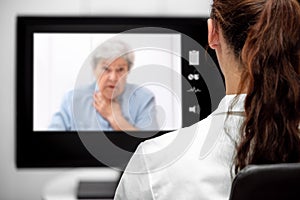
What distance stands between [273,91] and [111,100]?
4.35 feet

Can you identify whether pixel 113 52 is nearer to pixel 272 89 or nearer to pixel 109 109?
pixel 109 109

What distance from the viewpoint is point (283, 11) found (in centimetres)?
80

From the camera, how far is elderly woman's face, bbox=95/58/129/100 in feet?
6.78

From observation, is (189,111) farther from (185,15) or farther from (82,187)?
(82,187)

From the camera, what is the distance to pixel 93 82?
2.07 meters

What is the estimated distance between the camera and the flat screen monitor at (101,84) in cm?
207

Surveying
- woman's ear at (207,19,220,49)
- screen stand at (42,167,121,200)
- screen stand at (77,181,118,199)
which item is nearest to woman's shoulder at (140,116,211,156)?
woman's ear at (207,19,220,49)

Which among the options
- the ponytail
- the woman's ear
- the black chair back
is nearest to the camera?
the black chair back

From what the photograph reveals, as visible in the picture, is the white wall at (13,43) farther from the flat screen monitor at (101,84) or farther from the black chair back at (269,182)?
the black chair back at (269,182)

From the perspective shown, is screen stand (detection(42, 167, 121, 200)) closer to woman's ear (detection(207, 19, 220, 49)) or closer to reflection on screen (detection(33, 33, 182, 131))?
reflection on screen (detection(33, 33, 182, 131))

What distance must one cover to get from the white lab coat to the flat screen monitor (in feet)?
3.87

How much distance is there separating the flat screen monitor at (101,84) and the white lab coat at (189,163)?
1.18 meters

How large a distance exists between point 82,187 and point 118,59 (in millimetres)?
573

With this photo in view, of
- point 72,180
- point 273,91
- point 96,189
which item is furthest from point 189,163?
point 72,180
